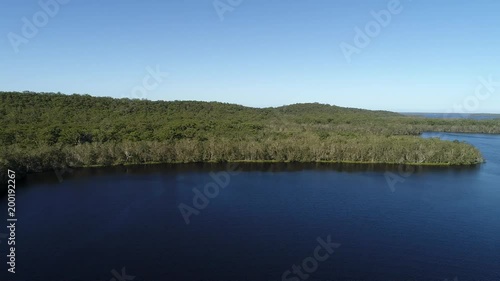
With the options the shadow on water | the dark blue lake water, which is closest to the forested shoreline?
the shadow on water

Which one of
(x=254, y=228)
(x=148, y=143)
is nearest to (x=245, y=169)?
(x=148, y=143)

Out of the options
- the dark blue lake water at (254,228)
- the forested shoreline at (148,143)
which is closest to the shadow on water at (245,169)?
the dark blue lake water at (254,228)

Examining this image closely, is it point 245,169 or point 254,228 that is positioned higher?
point 245,169

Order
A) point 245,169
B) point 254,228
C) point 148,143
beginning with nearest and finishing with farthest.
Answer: point 254,228 → point 245,169 → point 148,143

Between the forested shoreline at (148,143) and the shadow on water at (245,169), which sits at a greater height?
the forested shoreline at (148,143)

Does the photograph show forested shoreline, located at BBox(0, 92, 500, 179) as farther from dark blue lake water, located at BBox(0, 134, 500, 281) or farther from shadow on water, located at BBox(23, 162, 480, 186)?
dark blue lake water, located at BBox(0, 134, 500, 281)

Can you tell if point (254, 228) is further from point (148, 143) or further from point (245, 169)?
point (148, 143)

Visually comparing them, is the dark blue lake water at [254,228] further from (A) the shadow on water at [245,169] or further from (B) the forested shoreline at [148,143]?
(B) the forested shoreline at [148,143]

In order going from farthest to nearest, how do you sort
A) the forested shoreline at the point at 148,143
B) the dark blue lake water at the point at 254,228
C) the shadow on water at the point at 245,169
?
the forested shoreline at the point at 148,143 → the shadow on water at the point at 245,169 → the dark blue lake water at the point at 254,228

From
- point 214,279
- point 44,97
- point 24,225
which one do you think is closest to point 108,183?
point 24,225
